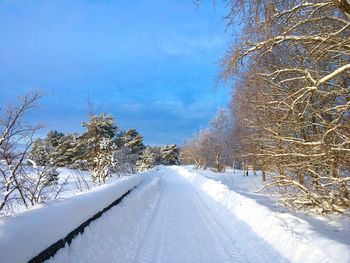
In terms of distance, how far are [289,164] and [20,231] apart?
909 centimetres

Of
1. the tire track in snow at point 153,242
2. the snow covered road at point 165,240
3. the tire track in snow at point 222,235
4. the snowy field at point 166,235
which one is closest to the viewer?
the snowy field at point 166,235

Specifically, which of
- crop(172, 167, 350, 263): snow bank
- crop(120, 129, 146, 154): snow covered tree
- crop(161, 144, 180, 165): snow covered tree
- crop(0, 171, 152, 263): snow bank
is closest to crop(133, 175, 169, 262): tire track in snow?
crop(0, 171, 152, 263): snow bank

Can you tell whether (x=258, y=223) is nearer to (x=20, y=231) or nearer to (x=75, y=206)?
(x=75, y=206)

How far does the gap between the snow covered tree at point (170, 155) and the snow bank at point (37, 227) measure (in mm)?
124050

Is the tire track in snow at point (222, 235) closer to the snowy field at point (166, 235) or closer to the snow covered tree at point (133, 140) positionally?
the snowy field at point (166, 235)

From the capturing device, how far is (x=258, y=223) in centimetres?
947

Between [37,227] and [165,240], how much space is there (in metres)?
4.39

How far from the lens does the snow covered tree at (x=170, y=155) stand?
130625 mm

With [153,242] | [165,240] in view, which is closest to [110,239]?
[153,242]

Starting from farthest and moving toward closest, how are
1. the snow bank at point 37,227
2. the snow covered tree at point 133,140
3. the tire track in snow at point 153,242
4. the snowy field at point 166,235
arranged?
the snow covered tree at point 133,140
the tire track in snow at point 153,242
the snowy field at point 166,235
the snow bank at point 37,227

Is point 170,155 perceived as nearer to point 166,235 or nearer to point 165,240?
point 166,235

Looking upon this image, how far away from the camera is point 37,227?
4391 mm

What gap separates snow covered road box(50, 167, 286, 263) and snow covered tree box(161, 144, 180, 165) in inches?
4678

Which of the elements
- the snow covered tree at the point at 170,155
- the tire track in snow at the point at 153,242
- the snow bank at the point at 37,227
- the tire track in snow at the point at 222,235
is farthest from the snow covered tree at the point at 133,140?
the snow covered tree at the point at 170,155
